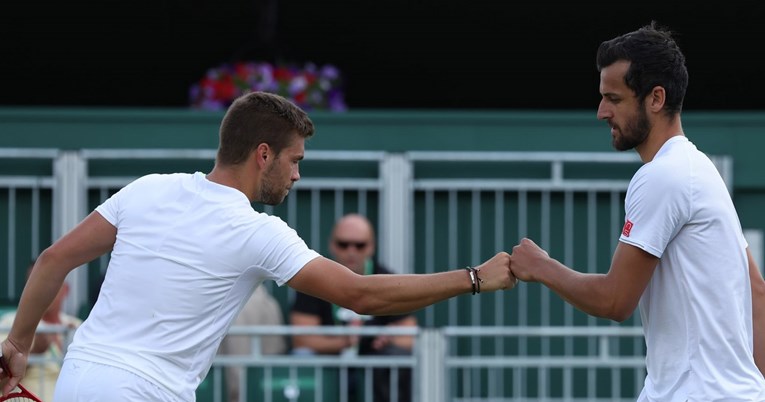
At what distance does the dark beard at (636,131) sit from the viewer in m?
4.79

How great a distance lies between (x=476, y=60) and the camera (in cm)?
1231

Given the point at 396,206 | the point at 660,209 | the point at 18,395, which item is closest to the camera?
the point at 660,209

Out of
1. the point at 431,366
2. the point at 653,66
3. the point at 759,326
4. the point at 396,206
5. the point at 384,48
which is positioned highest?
the point at 384,48

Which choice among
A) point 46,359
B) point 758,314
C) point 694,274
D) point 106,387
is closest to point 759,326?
point 758,314

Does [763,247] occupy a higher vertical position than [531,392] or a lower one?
higher

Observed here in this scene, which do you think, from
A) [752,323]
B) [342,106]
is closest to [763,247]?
[342,106]

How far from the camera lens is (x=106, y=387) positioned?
4.59 m

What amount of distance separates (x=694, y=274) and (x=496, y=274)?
2.61ft

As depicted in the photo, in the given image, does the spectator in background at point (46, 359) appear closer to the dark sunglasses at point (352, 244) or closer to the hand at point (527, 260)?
the dark sunglasses at point (352, 244)

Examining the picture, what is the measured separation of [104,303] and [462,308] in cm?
490

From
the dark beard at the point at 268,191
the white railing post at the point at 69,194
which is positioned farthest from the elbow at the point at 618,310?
the white railing post at the point at 69,194

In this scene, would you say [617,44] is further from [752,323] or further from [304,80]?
[304,80]

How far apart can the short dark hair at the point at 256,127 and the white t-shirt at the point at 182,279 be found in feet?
0.53

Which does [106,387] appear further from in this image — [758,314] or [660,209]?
[758,314]
